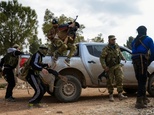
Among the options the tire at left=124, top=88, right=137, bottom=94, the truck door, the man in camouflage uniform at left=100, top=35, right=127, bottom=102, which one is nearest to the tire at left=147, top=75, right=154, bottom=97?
the man in camouflage uniform at left=100, top=35, right=127, bottom=102

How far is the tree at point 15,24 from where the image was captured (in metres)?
26.8

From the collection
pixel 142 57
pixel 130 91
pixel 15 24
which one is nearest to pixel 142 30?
pixel 142 57

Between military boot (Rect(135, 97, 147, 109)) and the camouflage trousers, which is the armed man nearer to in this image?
the camouflage trousers

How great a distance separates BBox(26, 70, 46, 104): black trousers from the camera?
24.0ft

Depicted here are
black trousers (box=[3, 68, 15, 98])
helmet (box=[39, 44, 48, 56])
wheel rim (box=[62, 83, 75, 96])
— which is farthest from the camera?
black trousers (box=[3, 68, 15, 98])

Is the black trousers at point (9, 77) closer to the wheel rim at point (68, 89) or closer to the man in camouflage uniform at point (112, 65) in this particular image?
the wheel rim at point (68, 89)

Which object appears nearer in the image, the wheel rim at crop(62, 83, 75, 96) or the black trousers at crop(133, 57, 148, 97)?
the black trousers at crop(133, 57, 148, 97)

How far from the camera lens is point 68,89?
26.4 feet

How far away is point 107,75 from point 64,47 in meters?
1.42

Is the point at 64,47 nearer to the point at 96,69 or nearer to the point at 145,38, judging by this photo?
the point at 96,69

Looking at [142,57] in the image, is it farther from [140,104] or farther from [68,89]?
[68,89]

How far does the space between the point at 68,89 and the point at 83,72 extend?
26.6 inches

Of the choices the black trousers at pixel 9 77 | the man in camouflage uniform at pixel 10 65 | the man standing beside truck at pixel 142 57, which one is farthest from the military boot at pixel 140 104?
the black trousers at pixel 9 77

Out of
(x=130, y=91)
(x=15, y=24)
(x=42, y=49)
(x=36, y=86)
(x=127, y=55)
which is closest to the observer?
(x=36, y=86)
